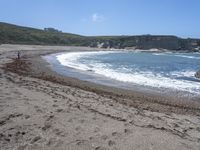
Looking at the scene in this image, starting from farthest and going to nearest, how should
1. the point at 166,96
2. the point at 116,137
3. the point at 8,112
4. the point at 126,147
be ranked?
the point at 166,96 → the point at 8,112 → the point at 116,137 → the point at 126,147

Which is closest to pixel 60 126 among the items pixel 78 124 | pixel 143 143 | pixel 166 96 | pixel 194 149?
pixel 78 124

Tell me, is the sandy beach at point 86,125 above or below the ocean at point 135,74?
above

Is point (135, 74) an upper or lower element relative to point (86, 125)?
lower

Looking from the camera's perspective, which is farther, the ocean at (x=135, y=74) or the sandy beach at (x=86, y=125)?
the ocean at (x=135, y=74)

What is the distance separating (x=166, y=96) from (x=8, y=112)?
31.9 ft

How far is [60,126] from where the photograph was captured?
820cm

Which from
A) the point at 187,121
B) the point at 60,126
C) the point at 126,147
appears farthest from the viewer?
the point at 187,121

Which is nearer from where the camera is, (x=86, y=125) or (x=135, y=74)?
(x=86, y=125)

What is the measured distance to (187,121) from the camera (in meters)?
10.3

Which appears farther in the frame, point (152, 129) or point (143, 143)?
point (152, 129)

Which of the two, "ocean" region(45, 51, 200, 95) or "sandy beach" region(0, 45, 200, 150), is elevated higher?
"sandy beach" region(0, 45, 200, 150)

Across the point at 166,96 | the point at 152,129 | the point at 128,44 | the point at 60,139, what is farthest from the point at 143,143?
the point at 128,44

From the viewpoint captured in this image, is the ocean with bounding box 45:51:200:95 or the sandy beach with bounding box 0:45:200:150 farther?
the ocean with bounding box 45:51:200:95

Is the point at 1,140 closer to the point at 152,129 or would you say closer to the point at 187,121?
the point at 152,129
